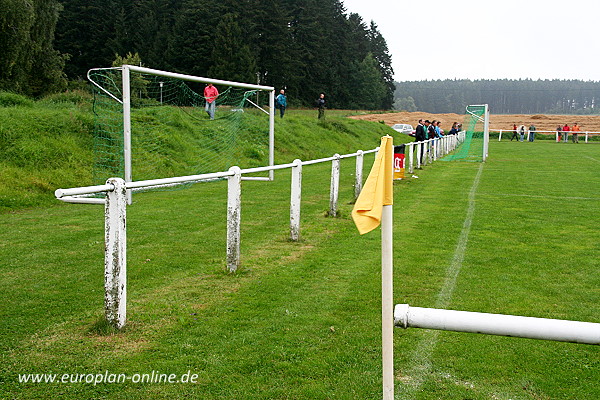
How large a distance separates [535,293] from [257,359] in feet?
10.6

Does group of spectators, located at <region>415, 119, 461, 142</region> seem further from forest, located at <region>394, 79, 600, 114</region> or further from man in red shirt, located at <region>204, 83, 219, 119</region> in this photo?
forest, located at <region>394, 79, 600, 114</region>

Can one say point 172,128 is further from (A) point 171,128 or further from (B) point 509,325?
(B) point 509,325

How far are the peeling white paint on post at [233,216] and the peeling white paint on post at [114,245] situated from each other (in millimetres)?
1876

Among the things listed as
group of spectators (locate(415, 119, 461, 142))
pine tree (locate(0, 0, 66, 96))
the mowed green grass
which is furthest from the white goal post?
pine tree (locate(0, 0, 66, 96))

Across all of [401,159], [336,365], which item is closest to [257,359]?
[336,365]

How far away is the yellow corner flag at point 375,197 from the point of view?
294cm

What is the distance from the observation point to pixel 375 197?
2.98 meters

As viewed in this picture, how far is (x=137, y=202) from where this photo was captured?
13.1 meters

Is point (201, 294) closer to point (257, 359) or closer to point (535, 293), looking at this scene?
point (257, 359)

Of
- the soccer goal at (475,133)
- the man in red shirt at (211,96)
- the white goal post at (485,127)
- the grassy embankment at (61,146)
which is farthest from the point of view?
the soccer goal at (475,133)

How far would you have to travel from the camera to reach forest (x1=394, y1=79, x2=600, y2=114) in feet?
568

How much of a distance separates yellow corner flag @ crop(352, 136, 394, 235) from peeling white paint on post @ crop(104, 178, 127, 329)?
2320 mm

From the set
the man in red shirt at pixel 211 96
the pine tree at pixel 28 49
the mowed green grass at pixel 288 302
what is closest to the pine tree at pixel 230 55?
the pine tree at pixel 28 49

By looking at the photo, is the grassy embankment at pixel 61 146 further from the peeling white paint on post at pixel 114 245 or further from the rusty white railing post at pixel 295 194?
the peeling white paint on post at pixel 114 245
